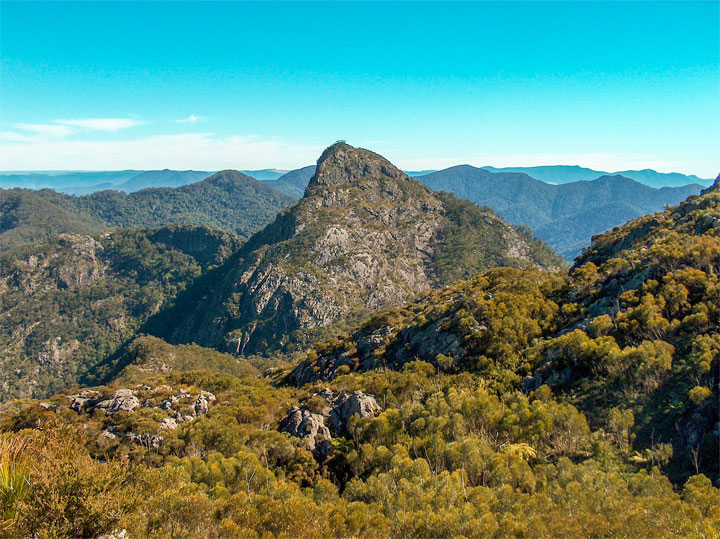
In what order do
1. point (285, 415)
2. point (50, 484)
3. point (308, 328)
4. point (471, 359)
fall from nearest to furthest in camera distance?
point (50, 484), point (285, 415), point (471, 359), point (308, 328)

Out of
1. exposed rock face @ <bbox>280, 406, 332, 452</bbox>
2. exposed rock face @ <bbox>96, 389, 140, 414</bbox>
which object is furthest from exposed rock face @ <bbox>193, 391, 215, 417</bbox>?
exposed rock face @ <bbox>280, 406, 332, 452</bbox>

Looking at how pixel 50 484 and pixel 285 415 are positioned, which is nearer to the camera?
pixel 50 484

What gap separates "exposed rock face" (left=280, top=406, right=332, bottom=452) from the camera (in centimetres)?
3899

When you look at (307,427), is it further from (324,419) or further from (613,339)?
(613,339)

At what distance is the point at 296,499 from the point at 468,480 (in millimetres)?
13073

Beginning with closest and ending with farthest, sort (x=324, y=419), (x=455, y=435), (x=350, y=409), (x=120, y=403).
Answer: (x=455, y=435) < (x=350, y=409) < (x=324, y=419) < (x=120, y=403)

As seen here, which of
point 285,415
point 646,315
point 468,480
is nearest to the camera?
point 468,480

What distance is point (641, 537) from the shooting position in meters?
19.8

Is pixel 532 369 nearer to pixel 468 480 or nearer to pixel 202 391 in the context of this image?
pixel 468 480

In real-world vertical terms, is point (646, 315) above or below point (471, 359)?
above

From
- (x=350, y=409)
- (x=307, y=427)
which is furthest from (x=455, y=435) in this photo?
(x=307, y=427)

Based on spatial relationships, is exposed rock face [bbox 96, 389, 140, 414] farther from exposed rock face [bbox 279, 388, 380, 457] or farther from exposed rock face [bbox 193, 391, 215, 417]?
exposed rock face [bbox 279, 388, 380, 457]

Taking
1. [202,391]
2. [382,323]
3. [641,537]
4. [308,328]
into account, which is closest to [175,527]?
[641,537]

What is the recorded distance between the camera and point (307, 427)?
40.3 m
